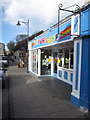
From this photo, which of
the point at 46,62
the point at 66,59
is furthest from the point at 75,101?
the point at 46,62

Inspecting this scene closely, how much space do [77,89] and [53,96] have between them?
1.60 meters

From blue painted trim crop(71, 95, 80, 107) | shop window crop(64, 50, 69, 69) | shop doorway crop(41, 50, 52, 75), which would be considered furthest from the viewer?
shop doorway crop(41, 50, 52, 75)

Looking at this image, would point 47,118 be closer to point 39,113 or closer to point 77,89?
point 39,113

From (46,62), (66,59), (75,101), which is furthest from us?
(46,62)

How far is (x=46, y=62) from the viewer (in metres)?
11.6

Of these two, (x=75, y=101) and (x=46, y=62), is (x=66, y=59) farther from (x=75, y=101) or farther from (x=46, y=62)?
(x=75, y=101)

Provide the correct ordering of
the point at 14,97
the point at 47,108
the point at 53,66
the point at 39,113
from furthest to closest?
the point at 53,66 → the point at 14,97 → the point at 47,108 → the point at 39,113

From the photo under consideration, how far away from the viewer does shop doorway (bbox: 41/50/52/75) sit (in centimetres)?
1139

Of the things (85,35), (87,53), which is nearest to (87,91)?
(87,53)

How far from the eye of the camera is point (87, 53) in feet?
14.3

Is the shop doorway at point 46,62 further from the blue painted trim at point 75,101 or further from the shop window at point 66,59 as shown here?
the blue painted trim at point 75,101

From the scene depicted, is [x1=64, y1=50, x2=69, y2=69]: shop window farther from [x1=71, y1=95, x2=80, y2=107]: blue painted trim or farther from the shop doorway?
[x1=71, y1=95, x2=80, y2=107]: blue painted trim

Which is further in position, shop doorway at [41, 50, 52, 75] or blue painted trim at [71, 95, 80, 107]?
shop doorway at [41, 50, 52, 75]

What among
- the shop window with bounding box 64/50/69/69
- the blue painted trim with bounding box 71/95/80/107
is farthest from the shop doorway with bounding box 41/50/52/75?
the blue painted trim with bounding box 71/95/80/107
